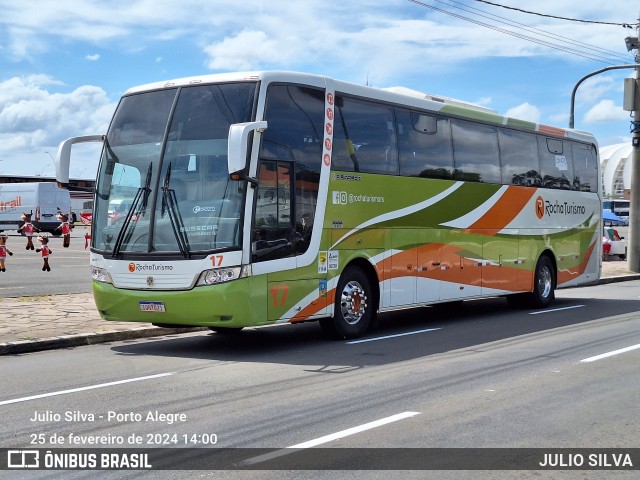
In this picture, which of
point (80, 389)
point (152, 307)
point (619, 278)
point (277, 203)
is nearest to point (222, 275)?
point (152, 307)

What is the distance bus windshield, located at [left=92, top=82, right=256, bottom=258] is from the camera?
11.1 meters

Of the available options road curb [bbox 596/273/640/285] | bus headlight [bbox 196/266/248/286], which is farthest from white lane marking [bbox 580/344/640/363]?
road curb [bbox 596/273/640/285]

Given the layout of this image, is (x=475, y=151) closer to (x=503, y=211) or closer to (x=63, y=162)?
(x=503, y=211)

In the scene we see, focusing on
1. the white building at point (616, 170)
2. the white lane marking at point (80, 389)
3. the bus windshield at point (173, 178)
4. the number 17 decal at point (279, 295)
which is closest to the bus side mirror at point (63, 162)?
the bus windshield at point (173, 178)

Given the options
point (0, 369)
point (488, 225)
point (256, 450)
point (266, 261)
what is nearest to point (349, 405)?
point (256, 450)

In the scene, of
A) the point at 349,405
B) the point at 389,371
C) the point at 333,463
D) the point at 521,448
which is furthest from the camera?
the point at 389,371

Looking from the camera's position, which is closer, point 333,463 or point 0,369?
point 333,463

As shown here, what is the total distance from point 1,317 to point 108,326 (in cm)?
184

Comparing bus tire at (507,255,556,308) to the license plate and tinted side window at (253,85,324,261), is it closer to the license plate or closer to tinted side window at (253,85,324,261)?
tinted side window at (253,85,324,261)

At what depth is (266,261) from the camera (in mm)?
11430

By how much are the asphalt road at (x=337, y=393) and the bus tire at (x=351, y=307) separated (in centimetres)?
31

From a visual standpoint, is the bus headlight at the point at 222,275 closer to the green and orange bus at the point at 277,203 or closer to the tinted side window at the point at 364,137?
the green and orange bus at the point at 277,203

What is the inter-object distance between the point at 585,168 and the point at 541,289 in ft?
11.7

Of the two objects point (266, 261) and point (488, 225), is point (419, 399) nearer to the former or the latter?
point (266, 261)
